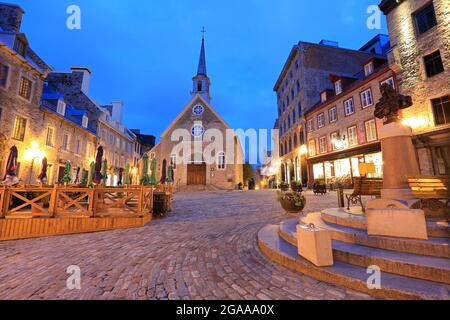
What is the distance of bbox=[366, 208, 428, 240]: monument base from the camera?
3.45 meters

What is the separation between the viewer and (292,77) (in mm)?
30594

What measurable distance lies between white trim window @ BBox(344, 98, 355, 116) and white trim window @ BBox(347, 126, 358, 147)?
5.33 feet

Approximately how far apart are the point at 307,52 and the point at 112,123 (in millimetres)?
30651

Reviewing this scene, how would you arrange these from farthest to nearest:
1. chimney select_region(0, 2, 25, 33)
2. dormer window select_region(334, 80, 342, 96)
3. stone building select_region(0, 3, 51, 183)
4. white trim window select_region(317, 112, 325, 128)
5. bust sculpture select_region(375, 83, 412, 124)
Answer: white trim window select_region(317, 112, 325, 128) < dormer window select_region(334, 80, 342, 96) < chimney select_region(0, 2, 25, 33) < stone building select_region(0, 3, 51, 183) < bust sculpture select_region(375, 83, 412, 124)

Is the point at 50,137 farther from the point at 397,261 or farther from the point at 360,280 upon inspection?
the point at 397,261

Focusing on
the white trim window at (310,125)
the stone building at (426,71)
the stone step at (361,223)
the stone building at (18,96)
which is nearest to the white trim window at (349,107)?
the stone building at (426,71)

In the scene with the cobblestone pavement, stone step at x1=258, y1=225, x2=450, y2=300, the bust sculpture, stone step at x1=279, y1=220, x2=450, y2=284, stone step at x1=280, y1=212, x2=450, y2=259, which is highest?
the bust sculpture

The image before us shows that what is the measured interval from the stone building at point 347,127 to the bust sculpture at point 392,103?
12.6 meters

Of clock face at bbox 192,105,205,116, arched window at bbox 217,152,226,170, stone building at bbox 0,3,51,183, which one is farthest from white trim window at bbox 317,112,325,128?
stone building at bbox 0,3,51,183

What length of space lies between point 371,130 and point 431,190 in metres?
16.5

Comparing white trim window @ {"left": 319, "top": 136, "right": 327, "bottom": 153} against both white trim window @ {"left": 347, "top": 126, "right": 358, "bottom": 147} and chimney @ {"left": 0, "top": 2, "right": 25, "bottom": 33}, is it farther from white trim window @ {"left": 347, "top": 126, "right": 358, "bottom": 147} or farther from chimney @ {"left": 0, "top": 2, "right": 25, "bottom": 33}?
chimney @ {"left": 0, "top": 2, "right": 25, "bottom": 33}

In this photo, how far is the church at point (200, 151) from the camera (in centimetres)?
2780

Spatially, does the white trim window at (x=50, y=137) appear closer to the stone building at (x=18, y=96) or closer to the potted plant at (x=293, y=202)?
the stone building at (x=18, y=96)
